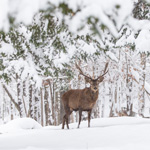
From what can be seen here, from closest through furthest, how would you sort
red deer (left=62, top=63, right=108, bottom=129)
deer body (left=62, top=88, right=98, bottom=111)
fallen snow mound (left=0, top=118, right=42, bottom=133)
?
red deer (left=62, top=63, right=108, bottom=129)
deer body (left=62, top=88, right=98, bottom=111)
fallen snow mound (left=0, top=118, right=42, bottom=133)

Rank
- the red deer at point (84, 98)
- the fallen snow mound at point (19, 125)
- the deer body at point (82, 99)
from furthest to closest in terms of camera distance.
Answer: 1. the fallen snow mound at point (19, 125)
2. the deer body at point (82, 99)
3. the red deer at point (84, 98)

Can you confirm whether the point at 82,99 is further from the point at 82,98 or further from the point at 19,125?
the point at 19,125

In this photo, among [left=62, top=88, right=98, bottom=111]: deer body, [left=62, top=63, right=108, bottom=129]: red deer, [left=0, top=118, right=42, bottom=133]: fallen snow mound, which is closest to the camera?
[left=62, top=63, right=108, bottom=129]: red deer

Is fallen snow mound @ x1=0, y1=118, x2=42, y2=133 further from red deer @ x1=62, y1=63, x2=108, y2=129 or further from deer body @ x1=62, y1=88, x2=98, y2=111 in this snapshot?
deer body @ x1=62, y1=88, x2=98, y2=111

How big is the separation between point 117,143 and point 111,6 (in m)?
2.84

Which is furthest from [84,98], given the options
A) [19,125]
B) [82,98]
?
[19,125]

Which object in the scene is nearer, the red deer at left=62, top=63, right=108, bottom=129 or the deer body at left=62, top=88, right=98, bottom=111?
the red deer at left=62, top=63, right=108, bottom=129

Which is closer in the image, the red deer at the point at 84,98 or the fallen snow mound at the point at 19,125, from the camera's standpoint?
the red deer at the point at 84,98

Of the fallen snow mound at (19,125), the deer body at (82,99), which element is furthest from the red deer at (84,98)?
the fallen snow mound at (19,125)

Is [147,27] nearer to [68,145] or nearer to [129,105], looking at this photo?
[68,145]

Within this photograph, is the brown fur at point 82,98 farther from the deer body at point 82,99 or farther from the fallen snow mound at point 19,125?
the fallen snow mound at point 19,125

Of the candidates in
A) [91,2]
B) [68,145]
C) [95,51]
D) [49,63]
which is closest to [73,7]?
[91,2]

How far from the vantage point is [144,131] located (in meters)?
6.13

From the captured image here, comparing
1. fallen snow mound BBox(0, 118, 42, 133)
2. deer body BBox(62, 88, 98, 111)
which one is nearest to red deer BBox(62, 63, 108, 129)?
deer body BBox(62, 88, 98, 111)
